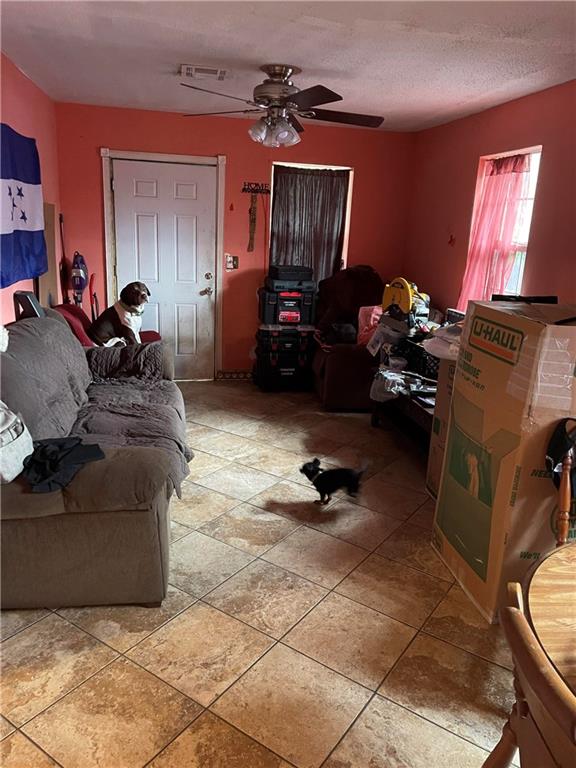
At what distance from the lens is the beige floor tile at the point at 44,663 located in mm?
1766

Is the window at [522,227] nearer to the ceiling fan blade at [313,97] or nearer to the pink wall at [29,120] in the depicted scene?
the ceiling fan blade at [313,97]

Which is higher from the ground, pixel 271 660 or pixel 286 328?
pixel 286 328

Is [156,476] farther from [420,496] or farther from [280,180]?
[280,180]

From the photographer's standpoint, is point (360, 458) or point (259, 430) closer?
point (360, 458)

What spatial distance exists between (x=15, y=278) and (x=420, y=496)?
2.88 metres

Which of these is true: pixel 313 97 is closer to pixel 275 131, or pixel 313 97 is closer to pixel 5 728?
pixel 275 131

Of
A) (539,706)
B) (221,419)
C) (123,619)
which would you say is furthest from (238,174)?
(539,706)

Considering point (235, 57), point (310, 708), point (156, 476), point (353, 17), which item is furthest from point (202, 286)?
point (310, 708)

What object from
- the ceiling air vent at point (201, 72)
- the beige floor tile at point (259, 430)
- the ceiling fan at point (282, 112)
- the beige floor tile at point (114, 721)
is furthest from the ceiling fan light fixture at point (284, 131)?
the beige floor tile at point (114, 721)

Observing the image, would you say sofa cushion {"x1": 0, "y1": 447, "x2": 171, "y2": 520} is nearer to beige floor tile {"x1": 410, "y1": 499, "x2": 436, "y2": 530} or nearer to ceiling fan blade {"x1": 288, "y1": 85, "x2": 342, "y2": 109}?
beige floor tile {"x1": 410, "y1": 499, "x2": 436, "y2": 530}

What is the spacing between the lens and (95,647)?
2.00 m

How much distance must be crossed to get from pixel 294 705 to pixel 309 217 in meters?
4.63

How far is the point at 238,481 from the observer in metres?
3.38

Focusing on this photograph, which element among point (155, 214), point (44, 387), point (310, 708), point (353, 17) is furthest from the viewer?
point (155, 214)
